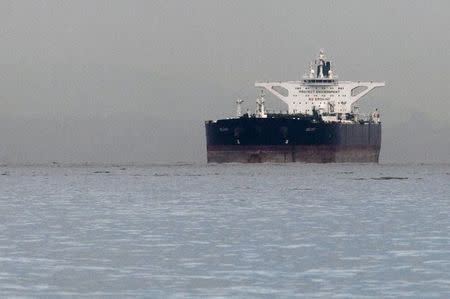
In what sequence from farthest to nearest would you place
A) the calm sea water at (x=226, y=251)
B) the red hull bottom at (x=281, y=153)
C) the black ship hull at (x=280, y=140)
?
the red hull bottom at (x=281, y=153) < the black ship hull at (x=280, y=140) < the calm sea water at (x=226, y=251)

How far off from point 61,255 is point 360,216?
16.1m

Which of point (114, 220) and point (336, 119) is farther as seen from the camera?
point (336, 119)

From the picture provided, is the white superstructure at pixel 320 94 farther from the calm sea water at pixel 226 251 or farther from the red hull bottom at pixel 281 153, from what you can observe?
the calm sea water at pixel 226 251

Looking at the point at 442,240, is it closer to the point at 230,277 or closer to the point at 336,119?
the point at 230,277

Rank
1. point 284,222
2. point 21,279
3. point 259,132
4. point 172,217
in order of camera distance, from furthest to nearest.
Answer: point 259,132
point 172,217
point 284,222
point 21,279

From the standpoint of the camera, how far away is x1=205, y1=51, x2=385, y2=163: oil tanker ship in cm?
13412

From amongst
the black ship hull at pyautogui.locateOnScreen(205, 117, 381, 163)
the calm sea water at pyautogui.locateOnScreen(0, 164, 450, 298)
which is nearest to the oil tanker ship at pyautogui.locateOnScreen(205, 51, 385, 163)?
the black ship hull at pyautogui.locateOnScreen(205, 117, 381, 163)

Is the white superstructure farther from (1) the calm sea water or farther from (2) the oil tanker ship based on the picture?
(1) the calm sea water

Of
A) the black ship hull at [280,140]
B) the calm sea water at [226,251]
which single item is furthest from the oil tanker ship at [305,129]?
the calm sea water at [226,251]

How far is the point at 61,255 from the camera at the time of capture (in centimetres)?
2606

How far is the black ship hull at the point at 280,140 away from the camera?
134 metres

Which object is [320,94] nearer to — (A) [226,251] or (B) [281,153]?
(B) [281,153]

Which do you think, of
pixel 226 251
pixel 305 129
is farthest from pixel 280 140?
pixel 226 251

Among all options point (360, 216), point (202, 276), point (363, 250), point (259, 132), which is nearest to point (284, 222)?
point (360, 216)
